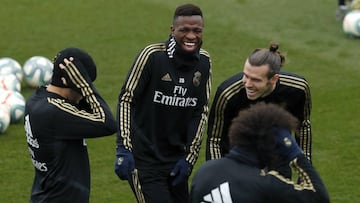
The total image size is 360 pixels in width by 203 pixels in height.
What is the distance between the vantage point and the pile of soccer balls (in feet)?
43.9

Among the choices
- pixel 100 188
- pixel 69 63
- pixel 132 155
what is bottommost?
pixel 100 188

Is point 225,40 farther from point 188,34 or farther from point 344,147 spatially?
point 188,34

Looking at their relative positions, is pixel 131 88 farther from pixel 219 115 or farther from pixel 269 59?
pixel 269 59

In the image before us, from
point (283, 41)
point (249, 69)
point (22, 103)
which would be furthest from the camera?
point (283, 41)

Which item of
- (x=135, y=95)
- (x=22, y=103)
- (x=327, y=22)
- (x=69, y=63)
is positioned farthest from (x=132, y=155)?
(x=327, y=22)

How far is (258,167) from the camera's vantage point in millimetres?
5484

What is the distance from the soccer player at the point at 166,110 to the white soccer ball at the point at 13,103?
574 centimetres

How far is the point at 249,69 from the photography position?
702 cm

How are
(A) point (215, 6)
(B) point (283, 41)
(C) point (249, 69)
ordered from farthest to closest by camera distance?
(A) point (215, 6)
(B) point (283, 41)
(C) point (249, 69)

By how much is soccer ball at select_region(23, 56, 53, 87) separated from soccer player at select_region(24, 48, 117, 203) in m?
8.34

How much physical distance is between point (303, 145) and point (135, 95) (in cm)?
153

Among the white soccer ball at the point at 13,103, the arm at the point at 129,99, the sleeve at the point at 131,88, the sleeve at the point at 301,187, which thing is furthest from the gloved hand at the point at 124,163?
the white soccer ball at the point at 13,103

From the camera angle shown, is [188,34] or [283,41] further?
[283,41]

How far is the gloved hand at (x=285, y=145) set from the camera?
545cm
